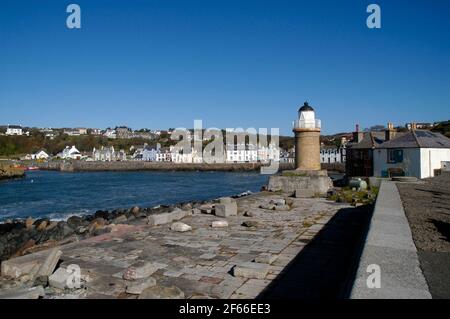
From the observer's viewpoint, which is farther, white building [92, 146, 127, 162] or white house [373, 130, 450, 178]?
white building [92, 146, 127, 162]

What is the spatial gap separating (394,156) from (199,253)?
2342cm

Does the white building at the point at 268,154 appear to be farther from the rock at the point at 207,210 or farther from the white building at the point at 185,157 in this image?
the rock at the point at 207,210

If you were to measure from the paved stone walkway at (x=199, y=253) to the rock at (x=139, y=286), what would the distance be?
14cm

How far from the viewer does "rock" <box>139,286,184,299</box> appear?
470cm

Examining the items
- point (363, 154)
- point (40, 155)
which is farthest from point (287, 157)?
point (40, 155)

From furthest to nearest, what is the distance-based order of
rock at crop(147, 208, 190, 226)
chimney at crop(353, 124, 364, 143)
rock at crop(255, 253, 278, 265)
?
chimney at crop(353, 124, 364, 143) < rock at crop(147, 208, 190, 226) < rock at crop(255, 253, 278, 265)

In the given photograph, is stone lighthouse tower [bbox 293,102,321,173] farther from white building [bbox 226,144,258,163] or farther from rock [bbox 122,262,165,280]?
white building [bbox 226,144,258,163]

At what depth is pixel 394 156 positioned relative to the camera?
86.5ft

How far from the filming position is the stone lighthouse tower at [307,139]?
66.1 ft

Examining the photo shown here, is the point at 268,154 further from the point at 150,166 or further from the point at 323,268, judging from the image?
the point at 323,268

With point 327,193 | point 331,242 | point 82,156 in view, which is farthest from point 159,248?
point 82,156

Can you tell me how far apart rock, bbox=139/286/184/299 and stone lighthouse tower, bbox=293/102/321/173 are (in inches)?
643

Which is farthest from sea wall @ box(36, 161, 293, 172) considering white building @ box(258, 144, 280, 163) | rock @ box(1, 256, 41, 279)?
rock @ box(1, 256, 41, 279)

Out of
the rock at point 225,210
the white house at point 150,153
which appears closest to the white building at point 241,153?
the white house at point 150,153
